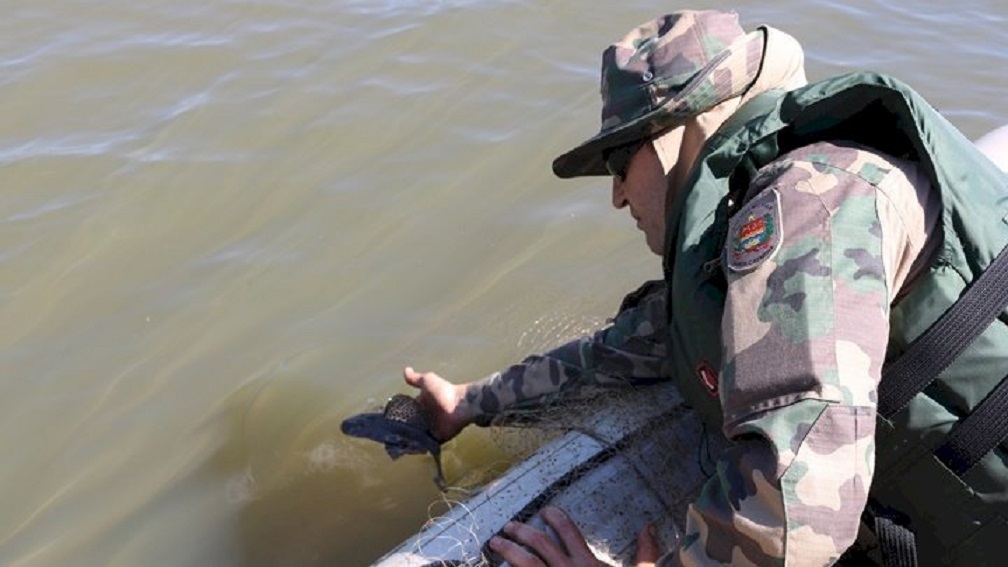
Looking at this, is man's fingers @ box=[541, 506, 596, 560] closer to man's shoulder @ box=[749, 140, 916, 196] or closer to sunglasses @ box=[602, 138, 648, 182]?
sunglasses @ box=[602, 138, 648, 182]

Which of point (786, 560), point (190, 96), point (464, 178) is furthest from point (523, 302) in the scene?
point (786, 560)

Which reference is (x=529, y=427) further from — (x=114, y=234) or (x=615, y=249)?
(x=114, y=234)

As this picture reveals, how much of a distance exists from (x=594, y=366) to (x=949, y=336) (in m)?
1.20

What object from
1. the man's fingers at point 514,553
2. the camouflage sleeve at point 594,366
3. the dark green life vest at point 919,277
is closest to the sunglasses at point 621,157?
the dark green life vest at point 919,277

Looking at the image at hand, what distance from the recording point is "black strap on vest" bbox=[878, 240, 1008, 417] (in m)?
1.85

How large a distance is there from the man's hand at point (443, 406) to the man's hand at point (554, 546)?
0.69 metres

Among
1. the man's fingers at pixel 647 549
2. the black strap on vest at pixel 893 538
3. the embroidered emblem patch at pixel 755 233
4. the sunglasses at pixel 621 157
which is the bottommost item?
the man's fingers at pixel 647 549

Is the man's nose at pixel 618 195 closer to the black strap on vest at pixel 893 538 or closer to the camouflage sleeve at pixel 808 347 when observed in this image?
the camouflage sleeve at pixel 808 347

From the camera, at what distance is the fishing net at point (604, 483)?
8.03ft

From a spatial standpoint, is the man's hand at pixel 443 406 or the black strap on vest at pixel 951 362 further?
the man's hand at pixel 443 406

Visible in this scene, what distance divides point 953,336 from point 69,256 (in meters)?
3.22

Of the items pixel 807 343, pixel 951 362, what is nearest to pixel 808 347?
pixel 807 343

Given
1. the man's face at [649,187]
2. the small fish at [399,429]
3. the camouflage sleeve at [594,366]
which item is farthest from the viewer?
the small fish at [399,429]

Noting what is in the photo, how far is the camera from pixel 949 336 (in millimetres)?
1855
